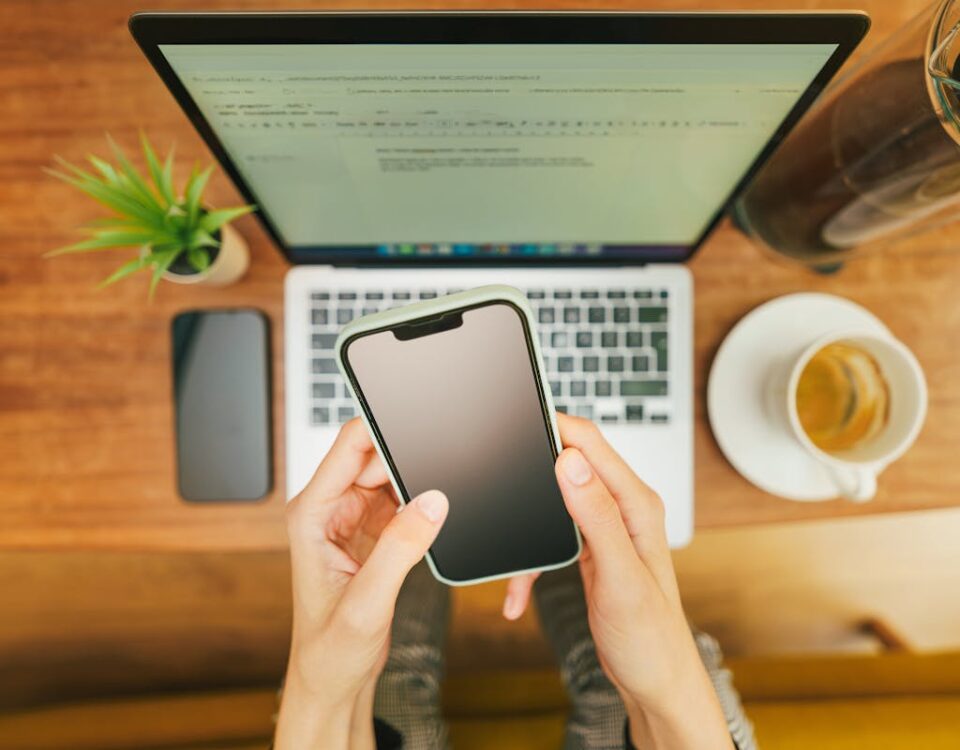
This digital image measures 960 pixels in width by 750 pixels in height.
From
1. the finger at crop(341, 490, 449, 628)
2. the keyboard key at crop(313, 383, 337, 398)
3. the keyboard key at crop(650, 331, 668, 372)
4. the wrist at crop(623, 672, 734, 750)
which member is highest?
the keyboard key at crop(650, 331, 668, 372)

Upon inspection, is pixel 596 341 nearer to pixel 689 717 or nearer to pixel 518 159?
pixel 518 159

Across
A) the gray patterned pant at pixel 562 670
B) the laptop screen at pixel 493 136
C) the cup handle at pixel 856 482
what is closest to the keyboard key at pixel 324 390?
the laptop screen at pixel 493 136

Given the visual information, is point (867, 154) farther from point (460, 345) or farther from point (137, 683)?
point (137, 683)

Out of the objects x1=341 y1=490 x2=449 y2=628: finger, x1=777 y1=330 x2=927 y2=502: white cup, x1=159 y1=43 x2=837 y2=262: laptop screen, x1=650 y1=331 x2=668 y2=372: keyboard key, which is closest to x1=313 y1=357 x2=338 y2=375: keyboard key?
x1=159 y1=43 x2=837 y2=262: laptop screen

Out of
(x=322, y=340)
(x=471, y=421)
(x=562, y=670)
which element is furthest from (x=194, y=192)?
(x=562, y=670)

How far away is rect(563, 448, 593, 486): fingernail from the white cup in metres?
0.21

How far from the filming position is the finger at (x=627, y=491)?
483mm

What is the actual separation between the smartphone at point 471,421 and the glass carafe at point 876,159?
1.06 ft

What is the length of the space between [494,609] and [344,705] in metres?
0.64

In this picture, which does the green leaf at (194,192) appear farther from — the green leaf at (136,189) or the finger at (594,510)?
the finger at (594,510)

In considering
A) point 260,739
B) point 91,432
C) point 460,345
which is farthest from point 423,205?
point 260,739

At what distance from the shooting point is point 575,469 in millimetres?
442

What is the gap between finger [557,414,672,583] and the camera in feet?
1.58

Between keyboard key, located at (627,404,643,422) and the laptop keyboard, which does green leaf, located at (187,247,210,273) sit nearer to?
the laptop keyboard
